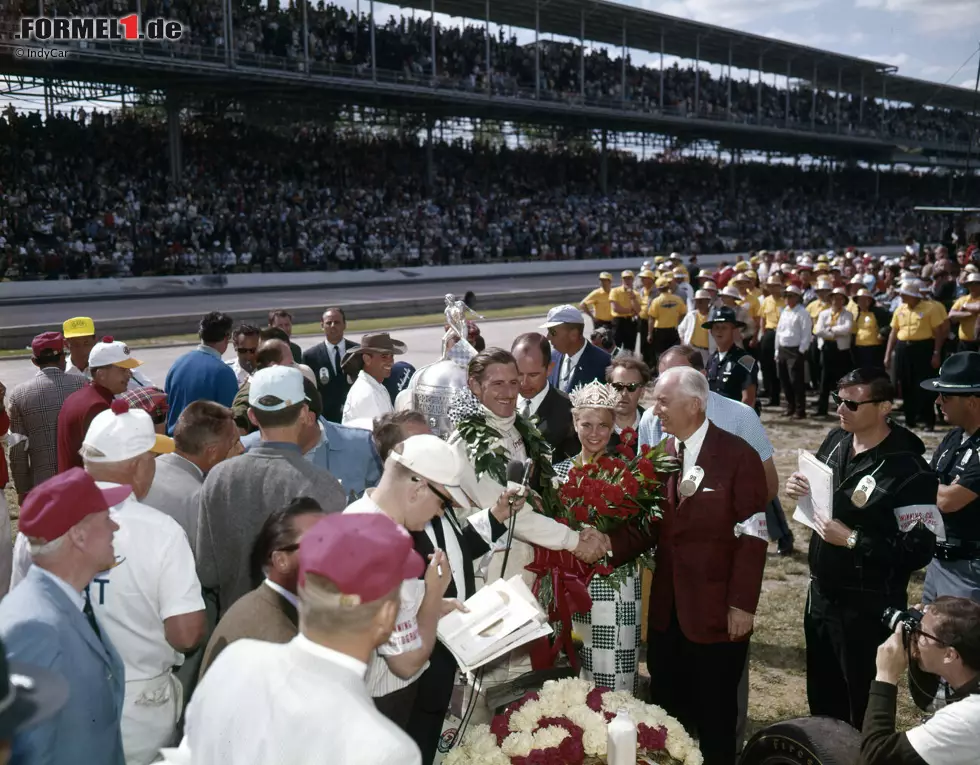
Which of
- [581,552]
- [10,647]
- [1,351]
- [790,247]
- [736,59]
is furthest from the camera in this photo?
[736,59]

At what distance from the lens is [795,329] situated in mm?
11820

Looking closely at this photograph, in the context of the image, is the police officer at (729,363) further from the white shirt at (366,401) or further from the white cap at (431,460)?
the white cap at (431,460)

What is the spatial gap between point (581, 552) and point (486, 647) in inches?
34.8

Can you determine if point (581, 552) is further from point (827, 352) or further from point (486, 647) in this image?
point (827, 352)

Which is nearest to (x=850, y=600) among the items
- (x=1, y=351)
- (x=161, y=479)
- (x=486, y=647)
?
(x=486, y=647)

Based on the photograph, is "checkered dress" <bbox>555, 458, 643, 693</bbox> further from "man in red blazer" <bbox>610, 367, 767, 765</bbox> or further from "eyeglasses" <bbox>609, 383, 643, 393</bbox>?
"eyeglasses" <bbox>609, 383, 643, 393</bbox>

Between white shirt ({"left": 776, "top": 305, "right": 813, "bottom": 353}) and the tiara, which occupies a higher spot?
the tiara

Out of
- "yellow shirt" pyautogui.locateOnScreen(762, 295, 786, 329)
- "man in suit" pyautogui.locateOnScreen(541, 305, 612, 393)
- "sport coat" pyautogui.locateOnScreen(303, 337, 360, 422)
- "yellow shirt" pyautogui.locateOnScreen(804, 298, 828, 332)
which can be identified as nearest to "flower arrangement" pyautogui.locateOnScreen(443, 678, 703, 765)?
"man in suit" pyautogui.locateOnScreen(541, 305, 612, 393)

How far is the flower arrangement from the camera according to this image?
2865 millimetres

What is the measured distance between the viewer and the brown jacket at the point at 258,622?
2588 millimetres

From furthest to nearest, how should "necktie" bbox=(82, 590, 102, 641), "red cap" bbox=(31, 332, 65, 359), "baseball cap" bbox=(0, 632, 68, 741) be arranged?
"red cap" bbox=(31, 332, 65, 359) → "necktie" bbox=(82, 590, 102, 641) → "baseball cap" bbox=(0, 632, 68, 741)

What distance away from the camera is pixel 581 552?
150 inches

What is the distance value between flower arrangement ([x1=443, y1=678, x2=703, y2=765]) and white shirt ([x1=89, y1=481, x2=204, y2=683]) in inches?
41.8

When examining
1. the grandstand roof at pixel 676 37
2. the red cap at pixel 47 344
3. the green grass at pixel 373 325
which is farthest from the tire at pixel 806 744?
the grandstand roof at pixel 676 37
